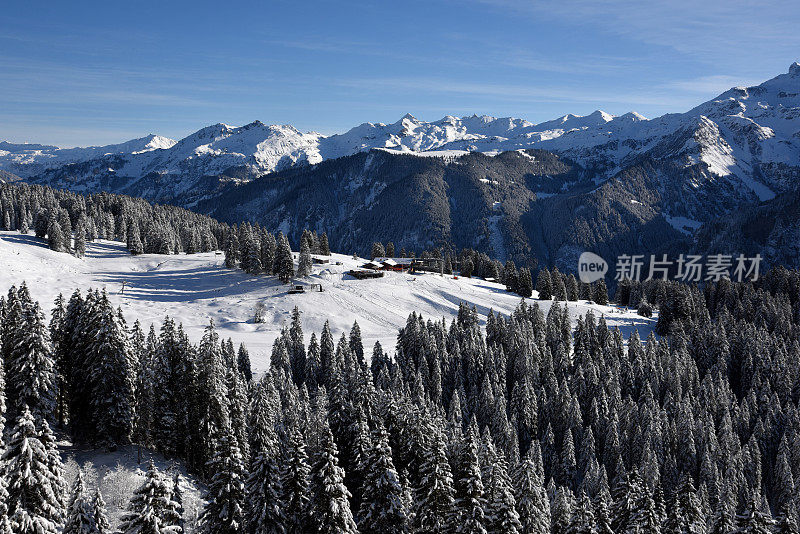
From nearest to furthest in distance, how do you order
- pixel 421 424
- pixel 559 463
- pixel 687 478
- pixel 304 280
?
pixel 687 478, pixel 421 424, pixel 559 463, pixel 304 280

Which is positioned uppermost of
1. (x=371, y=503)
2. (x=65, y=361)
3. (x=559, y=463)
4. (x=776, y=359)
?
(x=65, y=361)

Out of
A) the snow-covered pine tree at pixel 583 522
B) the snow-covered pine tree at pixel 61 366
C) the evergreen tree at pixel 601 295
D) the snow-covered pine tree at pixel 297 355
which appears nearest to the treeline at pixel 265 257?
the snow-covered pine tree at pixel 297 355

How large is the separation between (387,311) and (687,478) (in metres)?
81.3

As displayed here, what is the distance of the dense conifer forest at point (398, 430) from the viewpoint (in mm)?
28641

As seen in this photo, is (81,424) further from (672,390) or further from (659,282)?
(659,282)

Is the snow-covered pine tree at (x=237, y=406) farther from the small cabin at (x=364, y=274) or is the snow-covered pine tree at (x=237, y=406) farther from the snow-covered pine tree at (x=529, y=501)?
the small cabin at (x=364, y=274)

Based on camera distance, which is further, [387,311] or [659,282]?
[659,282]

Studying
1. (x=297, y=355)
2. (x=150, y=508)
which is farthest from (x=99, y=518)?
(x=297, y=355)

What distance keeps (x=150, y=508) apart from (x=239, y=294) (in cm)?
9449

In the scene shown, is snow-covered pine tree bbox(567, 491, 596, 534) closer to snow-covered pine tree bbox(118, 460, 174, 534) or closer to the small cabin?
snow-covered pine tree bbox(118, 460, 174, 534)

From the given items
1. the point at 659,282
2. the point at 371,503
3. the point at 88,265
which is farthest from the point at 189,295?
the point at 659,282

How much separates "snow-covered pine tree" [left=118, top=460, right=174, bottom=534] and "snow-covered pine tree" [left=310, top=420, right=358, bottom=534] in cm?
859

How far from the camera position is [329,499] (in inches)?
1133

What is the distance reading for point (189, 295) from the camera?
4400 inches
